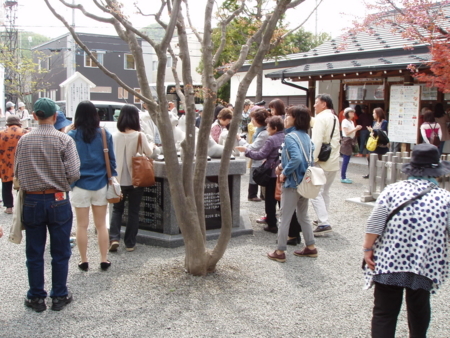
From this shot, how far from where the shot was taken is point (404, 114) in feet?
39.7

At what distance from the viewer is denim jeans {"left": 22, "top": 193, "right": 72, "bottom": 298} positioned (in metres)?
3.72

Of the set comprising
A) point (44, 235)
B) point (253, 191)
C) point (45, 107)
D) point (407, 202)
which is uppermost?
point (45, 107)

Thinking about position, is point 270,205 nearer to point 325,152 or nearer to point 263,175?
point 263,175

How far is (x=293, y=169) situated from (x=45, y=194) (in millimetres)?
2447

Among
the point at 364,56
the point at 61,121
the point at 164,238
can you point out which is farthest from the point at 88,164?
the point at 364,56

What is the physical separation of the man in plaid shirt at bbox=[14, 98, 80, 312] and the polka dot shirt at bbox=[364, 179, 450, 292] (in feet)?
7.72

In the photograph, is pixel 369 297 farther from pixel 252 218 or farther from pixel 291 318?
pixel 252 218

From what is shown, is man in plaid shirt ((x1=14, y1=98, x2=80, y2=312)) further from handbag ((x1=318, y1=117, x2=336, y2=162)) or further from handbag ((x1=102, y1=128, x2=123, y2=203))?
handbag ((x1=318, y1=117, x2=336, y2=162))

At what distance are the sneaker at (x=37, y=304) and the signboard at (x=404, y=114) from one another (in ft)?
33.0

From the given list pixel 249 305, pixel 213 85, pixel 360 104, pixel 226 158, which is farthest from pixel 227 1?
pixel 360 104

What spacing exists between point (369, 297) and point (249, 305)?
1.10 meters

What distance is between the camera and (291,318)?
3.79 metres

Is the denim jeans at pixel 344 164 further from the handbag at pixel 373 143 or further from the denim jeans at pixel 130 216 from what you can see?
the denim jeans at pixel 130 216

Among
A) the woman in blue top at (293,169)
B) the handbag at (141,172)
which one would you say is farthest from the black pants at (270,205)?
the handbag at (141,172)
